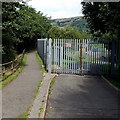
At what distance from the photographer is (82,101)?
931 centimetres

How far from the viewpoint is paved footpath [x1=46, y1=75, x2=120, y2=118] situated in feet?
25.4

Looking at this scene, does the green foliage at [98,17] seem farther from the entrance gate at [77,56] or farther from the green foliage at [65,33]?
the green foliage at [65,33]

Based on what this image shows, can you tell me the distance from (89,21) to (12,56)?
6.65 m

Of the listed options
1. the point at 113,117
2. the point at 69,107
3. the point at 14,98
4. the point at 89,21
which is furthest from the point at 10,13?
→ the point at 113,117

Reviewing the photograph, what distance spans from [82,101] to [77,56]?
23.8ft

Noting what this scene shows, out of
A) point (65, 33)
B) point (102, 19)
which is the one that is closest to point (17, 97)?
point (102, 19)

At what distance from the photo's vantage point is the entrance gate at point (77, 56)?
16031 mm

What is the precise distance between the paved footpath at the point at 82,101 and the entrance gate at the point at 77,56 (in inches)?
132

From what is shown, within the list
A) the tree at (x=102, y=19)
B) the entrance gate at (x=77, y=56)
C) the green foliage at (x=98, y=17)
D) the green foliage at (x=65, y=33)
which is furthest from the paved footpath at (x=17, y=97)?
the green foliage at (x=65, y=33)

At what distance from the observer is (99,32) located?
1833 centimetres

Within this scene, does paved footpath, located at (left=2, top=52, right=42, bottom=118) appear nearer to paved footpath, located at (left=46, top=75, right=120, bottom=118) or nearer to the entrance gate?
paved footpath, located at (left=46, top=75, right=120, bottom=118)

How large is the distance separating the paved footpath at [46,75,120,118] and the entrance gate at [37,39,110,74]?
3.35 metres

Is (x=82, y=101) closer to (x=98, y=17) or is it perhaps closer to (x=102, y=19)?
(x=102, y=19)

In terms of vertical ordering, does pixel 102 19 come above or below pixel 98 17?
below
